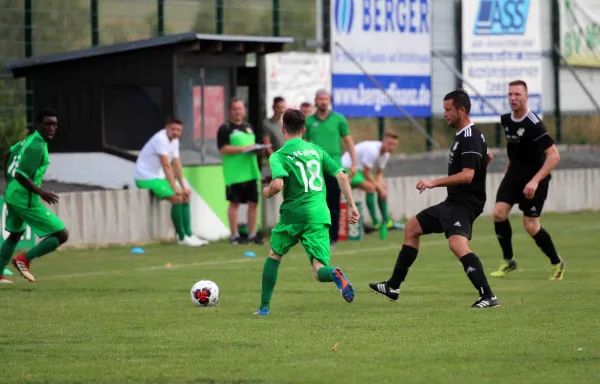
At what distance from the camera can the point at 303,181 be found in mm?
11383

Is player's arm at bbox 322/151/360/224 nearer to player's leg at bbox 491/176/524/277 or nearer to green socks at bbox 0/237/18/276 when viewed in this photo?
player's leg at bbox 491/176/524/277

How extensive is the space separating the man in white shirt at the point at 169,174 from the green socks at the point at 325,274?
8.87 metres

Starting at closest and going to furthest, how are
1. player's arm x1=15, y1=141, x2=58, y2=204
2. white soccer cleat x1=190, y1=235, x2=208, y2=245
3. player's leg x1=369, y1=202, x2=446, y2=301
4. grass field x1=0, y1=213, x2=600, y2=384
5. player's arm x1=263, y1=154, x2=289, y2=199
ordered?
1. grass field x1=0, y1=213, x2=600, y2=384
2. player's arm x1=263, y1=154, x2=289, y2=199
3. player's leg x1=369, y1=202, x2=446, y2=301
4. player's arm x1=15, y1=141, x2=58, y2=204
5. white soccer cleat x1=190, y1=235, x2=208, y2=245

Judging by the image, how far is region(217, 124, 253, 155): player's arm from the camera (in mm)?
19984

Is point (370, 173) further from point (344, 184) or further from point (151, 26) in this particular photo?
point (344, 184)

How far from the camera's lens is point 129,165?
21.1 metres

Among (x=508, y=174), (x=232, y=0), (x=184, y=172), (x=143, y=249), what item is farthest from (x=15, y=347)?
(x=232, y=0)

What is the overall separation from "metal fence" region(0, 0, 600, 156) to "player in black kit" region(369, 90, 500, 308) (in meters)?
10.8

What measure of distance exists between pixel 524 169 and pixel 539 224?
0.63 metres

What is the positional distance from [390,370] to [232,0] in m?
16.5

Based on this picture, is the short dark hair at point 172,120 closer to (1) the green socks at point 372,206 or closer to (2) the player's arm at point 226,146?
(2) the player's arm at point 226,146

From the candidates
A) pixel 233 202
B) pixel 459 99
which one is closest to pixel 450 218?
pixel 459 99

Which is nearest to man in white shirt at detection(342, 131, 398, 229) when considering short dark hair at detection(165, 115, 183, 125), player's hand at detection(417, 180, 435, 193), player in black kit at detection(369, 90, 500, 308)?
short dark hair at detection(165, 115, 183, 125)

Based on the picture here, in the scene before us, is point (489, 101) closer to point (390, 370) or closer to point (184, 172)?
point (184, 172)
